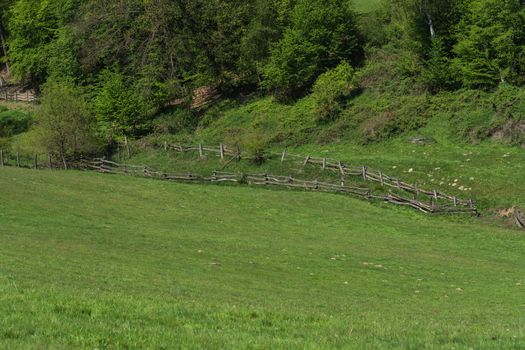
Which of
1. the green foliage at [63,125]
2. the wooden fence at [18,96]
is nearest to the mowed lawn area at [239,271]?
the green foliage at [63,125]

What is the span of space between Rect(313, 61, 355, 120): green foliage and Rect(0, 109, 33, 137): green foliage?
146ft

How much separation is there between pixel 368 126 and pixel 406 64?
11201 millimetres

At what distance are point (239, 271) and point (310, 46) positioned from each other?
5350cm

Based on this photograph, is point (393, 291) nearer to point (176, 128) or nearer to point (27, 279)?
point (27, 279)

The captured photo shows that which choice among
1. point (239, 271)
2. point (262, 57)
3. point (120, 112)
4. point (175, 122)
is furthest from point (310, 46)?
point (239, 271)

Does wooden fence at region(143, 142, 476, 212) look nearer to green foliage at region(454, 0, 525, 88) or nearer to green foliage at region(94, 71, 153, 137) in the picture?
green foliage at region(94, 71, 153, 137)

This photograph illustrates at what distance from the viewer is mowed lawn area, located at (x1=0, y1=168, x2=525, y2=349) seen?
37.3ft

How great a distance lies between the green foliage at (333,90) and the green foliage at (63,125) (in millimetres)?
26837

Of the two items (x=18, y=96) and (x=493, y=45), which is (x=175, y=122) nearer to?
(x=493, y=45)

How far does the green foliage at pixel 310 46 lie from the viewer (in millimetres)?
72875

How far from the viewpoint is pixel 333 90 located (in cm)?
6594

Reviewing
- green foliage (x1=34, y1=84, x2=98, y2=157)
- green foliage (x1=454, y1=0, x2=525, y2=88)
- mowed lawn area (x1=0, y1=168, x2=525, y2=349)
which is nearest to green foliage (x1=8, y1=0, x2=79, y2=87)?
green foliage (x1=34, y1=84, x2=98, y2=157)

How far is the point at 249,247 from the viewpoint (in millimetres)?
29578

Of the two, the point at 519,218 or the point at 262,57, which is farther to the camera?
the point at 262,57
